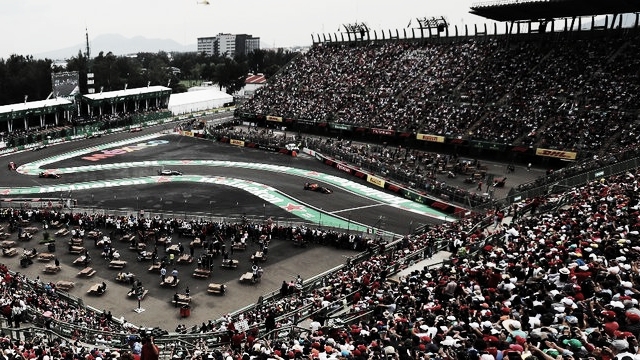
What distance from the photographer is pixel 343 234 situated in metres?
33.8

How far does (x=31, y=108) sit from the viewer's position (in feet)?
242

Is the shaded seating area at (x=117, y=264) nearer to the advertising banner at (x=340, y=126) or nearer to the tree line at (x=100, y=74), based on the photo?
the advertising banner at (x=340, y=126)

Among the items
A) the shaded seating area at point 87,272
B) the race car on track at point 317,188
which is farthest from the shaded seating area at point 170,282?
the race car on track at point 317,188

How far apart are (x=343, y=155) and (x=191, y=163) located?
1690cm

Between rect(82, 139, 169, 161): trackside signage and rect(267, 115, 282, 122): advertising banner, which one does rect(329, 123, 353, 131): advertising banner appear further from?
rect(82, 139, 169, 161): trackside signage

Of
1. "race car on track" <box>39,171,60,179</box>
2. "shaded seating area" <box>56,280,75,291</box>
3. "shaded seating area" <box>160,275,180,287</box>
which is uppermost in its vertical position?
"race car on track" <box>39,171,60,179</box>

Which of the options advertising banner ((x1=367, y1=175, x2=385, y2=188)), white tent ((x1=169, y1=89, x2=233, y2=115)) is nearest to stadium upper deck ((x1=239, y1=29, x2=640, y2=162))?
advertising banner ((x1=367, y1=175, x2=385, y2=188))

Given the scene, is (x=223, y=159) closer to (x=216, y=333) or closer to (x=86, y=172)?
(x=86, y=172)

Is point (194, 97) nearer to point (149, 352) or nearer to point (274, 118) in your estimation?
point (274, 118)

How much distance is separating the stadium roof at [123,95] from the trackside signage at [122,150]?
1995 cm

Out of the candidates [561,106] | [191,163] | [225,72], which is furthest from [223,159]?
[225,72]

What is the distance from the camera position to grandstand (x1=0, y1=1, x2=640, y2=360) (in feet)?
38.3

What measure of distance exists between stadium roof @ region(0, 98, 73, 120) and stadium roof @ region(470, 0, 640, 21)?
2329 inches

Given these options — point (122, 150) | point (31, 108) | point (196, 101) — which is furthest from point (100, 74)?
point (122, 150)
